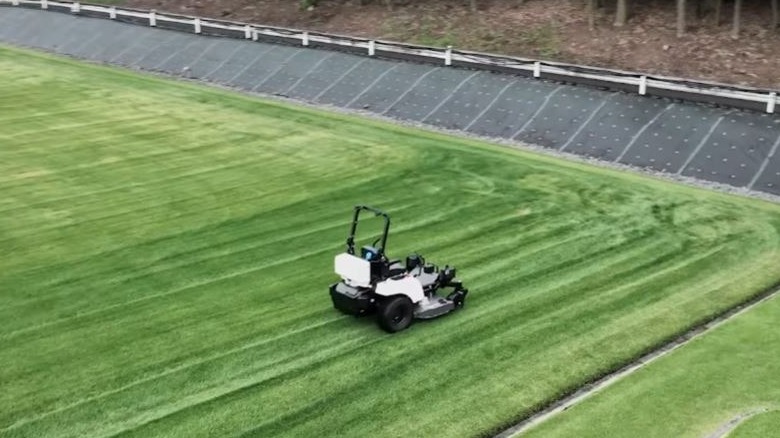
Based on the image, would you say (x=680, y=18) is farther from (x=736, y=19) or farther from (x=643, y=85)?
(x=643, y=85)

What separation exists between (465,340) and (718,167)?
11.2 meters

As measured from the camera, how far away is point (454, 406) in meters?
10.6

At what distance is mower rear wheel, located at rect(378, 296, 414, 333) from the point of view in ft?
40.1

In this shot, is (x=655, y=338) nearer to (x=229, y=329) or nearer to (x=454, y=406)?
(x=454, y=406)

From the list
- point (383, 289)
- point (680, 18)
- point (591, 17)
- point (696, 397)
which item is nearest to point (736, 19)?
point (680, 18)

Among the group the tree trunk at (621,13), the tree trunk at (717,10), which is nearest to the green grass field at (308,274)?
the tree trunk at (621,13)

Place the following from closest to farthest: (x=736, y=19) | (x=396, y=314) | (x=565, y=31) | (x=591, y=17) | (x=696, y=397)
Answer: (x=696, y=397)
(x=396, y=314)
(x=736, y=19)
(x=591, y=17)
(x=565, y=31)

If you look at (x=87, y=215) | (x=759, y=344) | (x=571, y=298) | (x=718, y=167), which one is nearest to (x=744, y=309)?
(x=759, y=344)

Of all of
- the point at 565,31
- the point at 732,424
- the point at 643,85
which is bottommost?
the point at 732,424

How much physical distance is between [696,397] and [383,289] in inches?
177

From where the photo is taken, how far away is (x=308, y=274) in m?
14.7

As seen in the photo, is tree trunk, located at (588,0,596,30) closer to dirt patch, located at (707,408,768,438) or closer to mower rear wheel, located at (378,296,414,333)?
mower rear wheel, located at (378,296,414,333)

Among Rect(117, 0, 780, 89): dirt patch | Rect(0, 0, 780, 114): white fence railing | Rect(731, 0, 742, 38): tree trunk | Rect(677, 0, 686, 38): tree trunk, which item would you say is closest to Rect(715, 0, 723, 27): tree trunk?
Rect(117, 0, 780, 89): dirt patch

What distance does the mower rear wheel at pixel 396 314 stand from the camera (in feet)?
40.1
